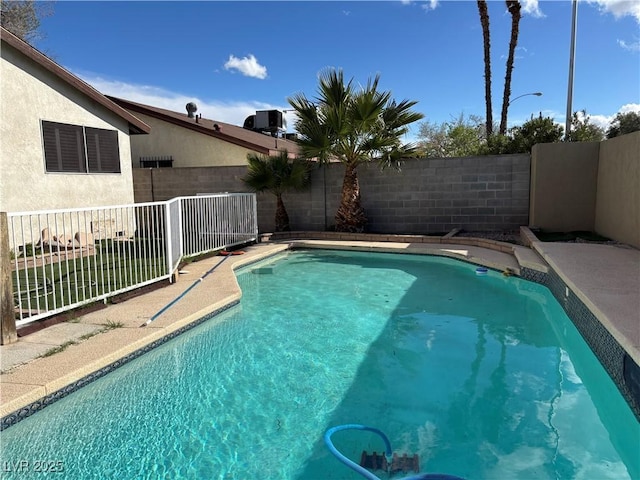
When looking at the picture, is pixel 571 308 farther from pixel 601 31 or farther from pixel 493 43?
pixel 493 43

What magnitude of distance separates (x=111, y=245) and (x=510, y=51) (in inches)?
729

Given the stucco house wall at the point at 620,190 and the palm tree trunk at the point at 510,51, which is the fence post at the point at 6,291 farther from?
the palm tree trunk at the point at 510,51

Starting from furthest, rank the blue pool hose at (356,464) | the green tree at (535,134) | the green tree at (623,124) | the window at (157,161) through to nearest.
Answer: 1. the green tree at (623,124)
2. the window at (157,161)
3. the green tree at (535,134)
4. the blue pool hose at (356,464)

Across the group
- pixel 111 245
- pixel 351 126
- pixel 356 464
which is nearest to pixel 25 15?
pixel 351 126

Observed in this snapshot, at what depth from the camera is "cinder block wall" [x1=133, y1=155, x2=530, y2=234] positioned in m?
11.9

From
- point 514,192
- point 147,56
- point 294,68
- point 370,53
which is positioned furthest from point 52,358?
point 294,68

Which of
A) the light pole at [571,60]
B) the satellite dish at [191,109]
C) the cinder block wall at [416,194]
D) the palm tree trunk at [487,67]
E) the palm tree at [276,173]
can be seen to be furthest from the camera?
the satellite dish at [191,109]

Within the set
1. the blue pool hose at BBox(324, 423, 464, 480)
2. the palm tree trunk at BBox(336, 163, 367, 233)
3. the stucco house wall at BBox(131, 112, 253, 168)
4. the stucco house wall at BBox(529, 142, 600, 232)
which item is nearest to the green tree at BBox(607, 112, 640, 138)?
the stucco house wall at BBox(529, 142, 600, 232)

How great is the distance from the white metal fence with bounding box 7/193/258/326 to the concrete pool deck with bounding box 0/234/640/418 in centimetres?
35

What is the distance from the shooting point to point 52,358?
402cm

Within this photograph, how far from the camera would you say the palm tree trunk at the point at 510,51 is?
18.5m

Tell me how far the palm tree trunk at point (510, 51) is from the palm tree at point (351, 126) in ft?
29.0

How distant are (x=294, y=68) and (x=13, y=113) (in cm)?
1334

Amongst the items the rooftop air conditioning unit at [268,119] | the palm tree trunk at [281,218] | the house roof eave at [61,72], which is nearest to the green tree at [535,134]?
the palm tree trunk at [281,218]
